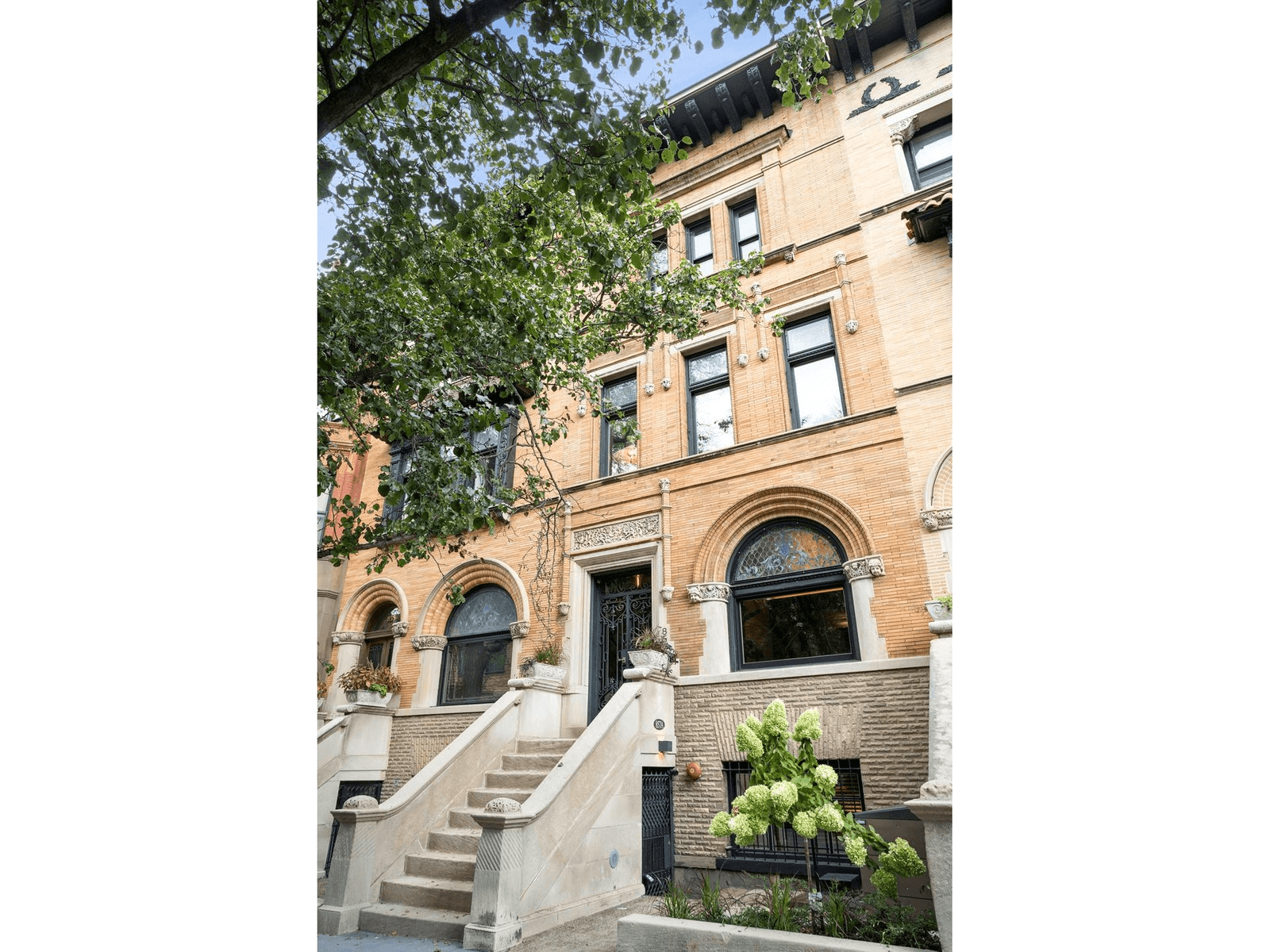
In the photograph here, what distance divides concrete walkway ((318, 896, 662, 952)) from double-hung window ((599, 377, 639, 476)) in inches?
171

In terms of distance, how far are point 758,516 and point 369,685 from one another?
5015 millimetres

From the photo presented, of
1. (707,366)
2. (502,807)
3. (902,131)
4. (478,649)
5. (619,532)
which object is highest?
(902,131)

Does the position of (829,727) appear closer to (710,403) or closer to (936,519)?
(936,519)

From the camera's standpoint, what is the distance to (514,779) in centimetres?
532

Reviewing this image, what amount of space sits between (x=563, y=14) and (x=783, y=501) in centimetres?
447

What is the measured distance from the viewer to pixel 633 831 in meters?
4.73

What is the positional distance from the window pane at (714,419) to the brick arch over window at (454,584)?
278 centimetres

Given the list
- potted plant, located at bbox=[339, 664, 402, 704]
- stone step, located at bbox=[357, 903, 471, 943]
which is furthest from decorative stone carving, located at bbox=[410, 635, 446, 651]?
stone step, located at bbox=[357, 903, 471, 943]

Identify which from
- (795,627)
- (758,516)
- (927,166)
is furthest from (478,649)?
(927,166)

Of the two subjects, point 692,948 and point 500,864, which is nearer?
point 692,948

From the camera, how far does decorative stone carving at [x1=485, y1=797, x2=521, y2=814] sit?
12.5 ft
